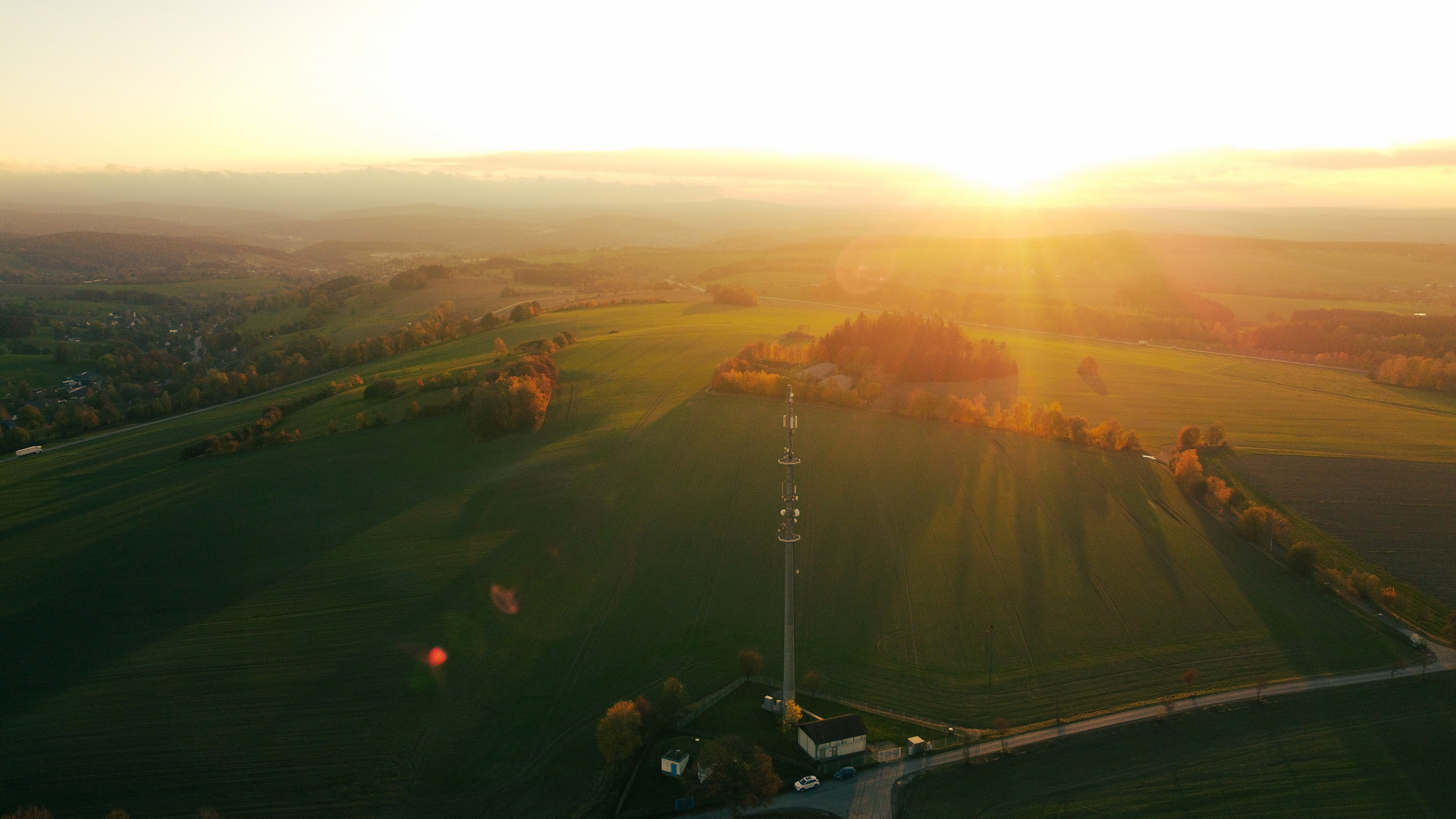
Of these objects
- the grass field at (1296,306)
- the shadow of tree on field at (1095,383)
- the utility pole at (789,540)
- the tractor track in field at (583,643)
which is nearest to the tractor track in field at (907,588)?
the utility pole at (789,540)

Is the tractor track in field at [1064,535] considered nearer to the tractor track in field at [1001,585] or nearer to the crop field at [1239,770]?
the tractor track in field at [1001,585]

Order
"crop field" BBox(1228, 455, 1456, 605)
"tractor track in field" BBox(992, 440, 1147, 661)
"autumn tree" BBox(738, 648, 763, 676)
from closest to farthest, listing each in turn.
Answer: "autumn tree" BBox(738, 648, 763, 676)
"tractor track in field" BBox(992, 440, 1147, 661)
"crop field" BBox(1228, 455, 1456, 605)

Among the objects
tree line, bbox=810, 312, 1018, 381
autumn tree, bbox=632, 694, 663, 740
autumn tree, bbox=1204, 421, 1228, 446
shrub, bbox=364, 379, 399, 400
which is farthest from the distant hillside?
autumn tree, bbox=1204, 421, 1228, 446

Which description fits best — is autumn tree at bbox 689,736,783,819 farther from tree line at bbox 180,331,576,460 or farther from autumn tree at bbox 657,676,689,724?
tree line at bbox 180,331,576,460

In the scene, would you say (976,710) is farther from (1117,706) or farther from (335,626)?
(335,626)

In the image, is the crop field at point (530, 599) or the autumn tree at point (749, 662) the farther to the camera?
the autumn tree at point (749, 662)

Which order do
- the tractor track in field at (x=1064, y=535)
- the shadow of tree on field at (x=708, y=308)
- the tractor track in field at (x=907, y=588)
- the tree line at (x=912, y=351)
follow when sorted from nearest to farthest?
the tractor track in field at (x=907, y=588)
the tractor track in field at (x=1064, y=535)
the tree line at (x=912, y=351)
the shadow of tree on field at (x=708, y=308)
